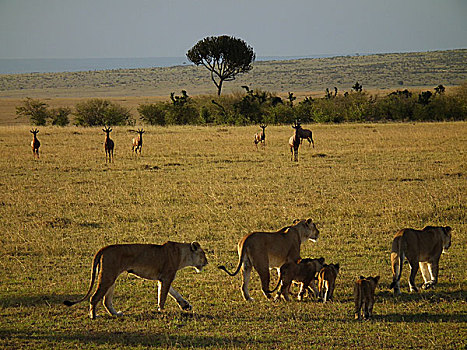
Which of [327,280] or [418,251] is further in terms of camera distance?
[418,251]

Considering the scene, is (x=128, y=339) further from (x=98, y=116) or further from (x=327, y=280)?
(x=98, y=116)

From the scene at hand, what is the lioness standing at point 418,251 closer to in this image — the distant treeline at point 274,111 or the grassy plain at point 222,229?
the grassy plain at point 222,229

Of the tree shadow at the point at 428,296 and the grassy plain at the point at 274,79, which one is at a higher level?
the grassy plain at the point at 274,79

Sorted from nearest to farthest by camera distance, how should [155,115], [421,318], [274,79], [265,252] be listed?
[421,318], [265,252], [155,115], [274,79]

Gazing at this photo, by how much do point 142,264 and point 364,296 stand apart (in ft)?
8.61

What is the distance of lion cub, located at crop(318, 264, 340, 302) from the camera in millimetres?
7277

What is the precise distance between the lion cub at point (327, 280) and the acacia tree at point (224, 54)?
59.1 metres

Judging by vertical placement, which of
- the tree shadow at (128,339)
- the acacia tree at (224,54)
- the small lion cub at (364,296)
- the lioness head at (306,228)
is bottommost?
the tree shadow at (128,339)

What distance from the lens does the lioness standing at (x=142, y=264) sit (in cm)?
660

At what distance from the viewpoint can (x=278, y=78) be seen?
139 m

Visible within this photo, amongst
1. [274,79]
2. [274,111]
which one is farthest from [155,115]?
[274,79]

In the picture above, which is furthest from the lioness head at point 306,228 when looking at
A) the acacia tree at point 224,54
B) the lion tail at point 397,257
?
the acacia tree at point 224,54

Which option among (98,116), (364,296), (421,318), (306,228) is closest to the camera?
(364,296)

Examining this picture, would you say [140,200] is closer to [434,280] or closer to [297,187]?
[297,187]
